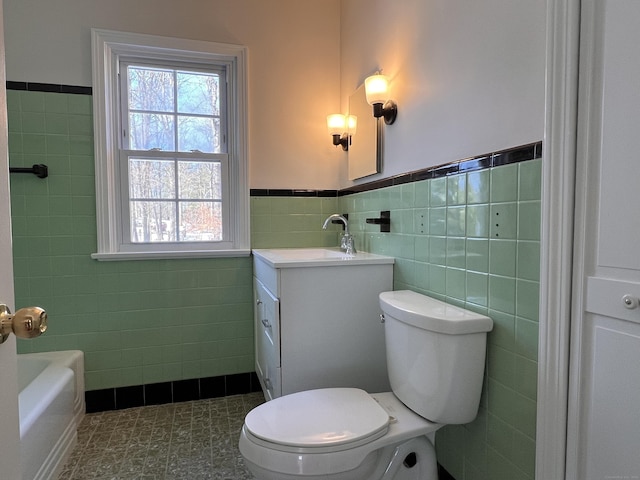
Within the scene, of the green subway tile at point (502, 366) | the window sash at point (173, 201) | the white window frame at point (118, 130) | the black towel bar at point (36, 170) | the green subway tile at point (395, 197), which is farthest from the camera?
the window sash at point (173, 201)

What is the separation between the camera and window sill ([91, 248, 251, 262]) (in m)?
2.06

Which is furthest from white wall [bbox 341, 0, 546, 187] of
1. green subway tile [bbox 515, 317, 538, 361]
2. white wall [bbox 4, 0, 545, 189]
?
green subway tile [bbox 515, 317, 538, 361]

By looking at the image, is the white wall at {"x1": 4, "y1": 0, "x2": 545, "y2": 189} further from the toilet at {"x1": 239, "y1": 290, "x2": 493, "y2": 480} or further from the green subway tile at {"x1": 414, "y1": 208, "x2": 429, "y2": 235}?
the toilet at {"x1": 239, "y1": 290, "x2": 493, "y2": 480}

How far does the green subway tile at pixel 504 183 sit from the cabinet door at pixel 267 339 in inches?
36.7

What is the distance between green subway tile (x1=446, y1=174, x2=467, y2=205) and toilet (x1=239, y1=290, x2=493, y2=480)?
0.37 m

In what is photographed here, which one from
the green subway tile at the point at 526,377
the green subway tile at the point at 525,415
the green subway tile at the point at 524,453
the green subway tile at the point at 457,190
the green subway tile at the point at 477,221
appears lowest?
the green subway tile at the point at 524,453

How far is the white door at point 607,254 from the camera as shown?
32.5 inches

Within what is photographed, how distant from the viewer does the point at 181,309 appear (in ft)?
7.22

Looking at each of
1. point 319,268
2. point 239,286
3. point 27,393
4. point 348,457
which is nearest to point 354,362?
point 319,268

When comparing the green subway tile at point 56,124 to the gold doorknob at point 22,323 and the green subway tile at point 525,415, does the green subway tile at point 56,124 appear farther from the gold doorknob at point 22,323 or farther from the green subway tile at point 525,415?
the green subway tile at point 525,415

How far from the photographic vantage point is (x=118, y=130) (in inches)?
83.4

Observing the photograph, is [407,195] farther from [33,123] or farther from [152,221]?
[33,123]

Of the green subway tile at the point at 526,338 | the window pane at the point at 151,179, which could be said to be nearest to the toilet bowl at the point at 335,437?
the green subway tile at the point at 526,338

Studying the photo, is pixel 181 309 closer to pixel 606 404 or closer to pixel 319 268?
pixel 319 268
